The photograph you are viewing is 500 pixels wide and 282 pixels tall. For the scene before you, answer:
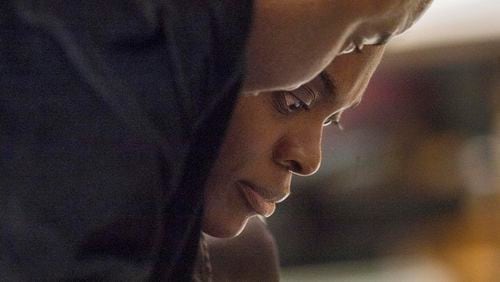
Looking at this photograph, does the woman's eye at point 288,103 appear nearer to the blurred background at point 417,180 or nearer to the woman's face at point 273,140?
the woman's face at point 273,140

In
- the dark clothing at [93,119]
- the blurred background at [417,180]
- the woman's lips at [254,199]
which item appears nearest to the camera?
the dark clothing at [93,119]

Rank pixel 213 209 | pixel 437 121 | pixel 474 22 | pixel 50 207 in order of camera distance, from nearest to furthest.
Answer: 1. pixel 50 207
2. pixel 213 209
3. pixel 474 22
4. pixel 437 121

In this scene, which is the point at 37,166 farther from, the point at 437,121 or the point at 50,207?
the point at 437,121

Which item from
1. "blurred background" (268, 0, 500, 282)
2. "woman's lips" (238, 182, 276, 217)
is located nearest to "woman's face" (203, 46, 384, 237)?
"woman's lips" (238, 182, 276, 217)

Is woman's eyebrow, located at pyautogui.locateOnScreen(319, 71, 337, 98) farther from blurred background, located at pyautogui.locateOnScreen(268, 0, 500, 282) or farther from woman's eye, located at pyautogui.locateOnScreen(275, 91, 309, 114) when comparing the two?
blurred background, located at pyautogui.locateOnScreen(268, 0, 500, 282)

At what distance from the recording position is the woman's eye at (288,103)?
0.32m

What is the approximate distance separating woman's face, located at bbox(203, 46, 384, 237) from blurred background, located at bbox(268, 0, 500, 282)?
110 centimetres

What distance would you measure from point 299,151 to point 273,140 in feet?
0.04

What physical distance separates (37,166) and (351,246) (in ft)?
4.38

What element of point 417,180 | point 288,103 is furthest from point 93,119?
point 417,180

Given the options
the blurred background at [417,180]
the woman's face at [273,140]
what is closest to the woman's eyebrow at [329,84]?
the woman's face at [273,140]

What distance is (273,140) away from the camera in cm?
33

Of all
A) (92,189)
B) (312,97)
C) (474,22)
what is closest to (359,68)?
(312,97)

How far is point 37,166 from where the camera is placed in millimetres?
231
